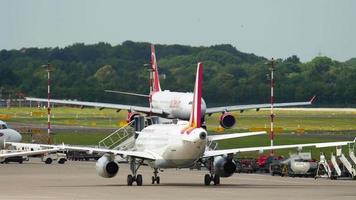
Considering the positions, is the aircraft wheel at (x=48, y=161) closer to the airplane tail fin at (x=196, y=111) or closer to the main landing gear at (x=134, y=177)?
the main landing gear at (x=134, y=177)

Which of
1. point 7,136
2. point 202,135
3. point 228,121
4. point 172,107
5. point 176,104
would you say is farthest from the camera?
point 172,107

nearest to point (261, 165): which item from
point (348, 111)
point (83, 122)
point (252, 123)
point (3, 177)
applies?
point (3, 177)

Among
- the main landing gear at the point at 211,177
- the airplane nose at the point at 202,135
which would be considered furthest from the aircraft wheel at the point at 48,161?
the airplane nose at the point at 202,135

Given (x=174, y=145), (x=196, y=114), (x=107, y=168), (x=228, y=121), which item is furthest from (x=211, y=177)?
(x=228, y=121)

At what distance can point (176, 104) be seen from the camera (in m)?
103

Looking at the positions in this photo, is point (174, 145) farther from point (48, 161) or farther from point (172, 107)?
point (172, 107)

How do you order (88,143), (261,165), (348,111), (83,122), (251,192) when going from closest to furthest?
1. (251,192)
2. (261,165)
3. (88,143)
4. (83,122)
5. (348,111)

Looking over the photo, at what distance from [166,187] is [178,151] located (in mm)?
1944

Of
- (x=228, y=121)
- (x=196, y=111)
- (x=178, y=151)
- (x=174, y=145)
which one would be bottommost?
(x=178, y=151)

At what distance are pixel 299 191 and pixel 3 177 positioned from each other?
2139cm

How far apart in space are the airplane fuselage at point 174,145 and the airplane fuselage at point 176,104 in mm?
38976

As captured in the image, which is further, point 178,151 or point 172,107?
point 172,107

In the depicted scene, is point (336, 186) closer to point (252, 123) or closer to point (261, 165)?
point (261, 165)

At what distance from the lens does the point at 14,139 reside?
91.7 m
